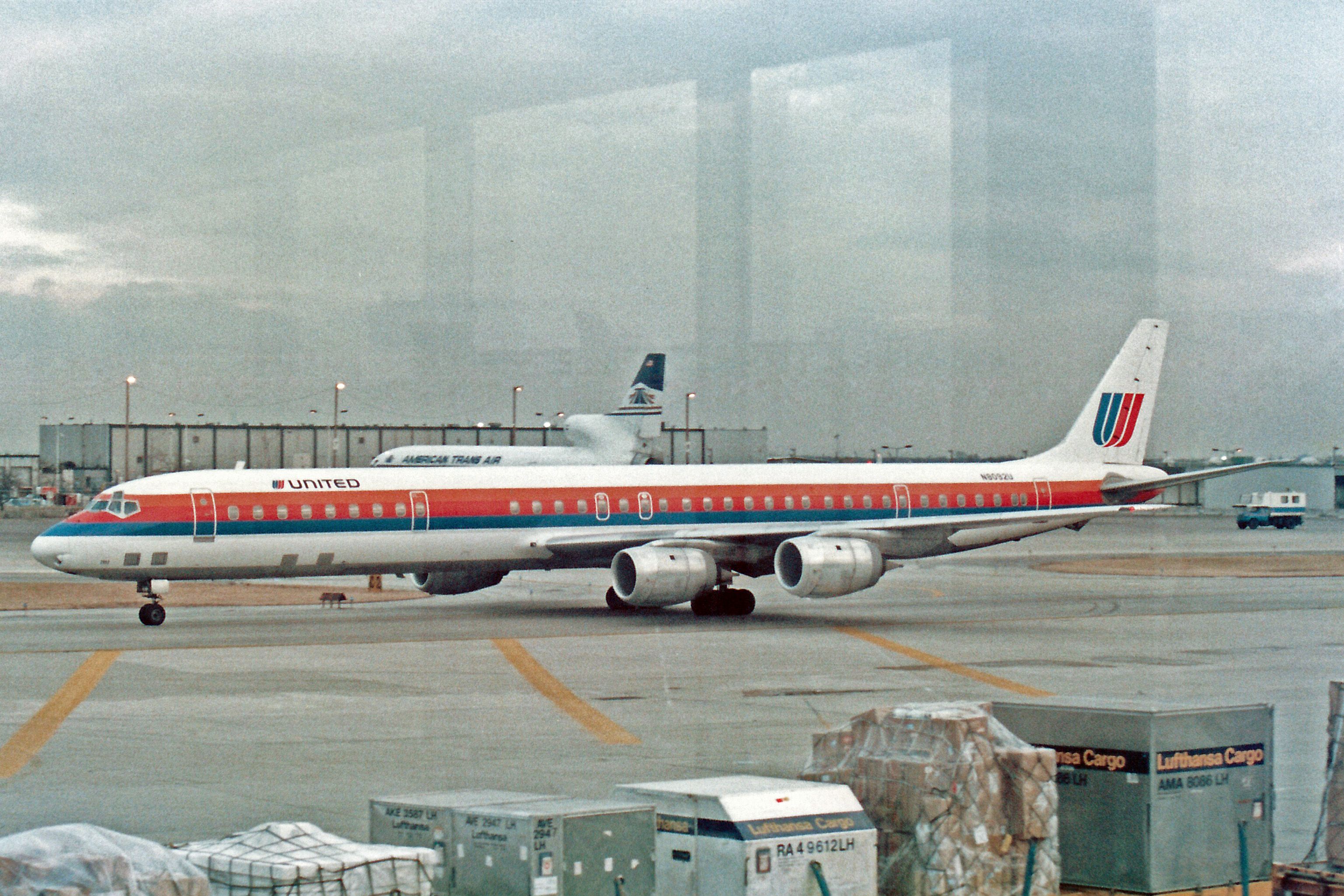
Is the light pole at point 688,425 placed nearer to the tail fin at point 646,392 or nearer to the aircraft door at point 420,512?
the tail fin at point 646,392

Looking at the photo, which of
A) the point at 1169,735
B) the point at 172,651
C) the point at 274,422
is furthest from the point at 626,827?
the point at 172,651

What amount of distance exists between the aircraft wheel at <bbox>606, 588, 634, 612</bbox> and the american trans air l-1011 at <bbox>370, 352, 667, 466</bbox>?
2.79 m

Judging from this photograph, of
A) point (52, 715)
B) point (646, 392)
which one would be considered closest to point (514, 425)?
point (646, 392)

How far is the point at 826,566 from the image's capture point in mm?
26906

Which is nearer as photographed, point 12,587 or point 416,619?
point 416,619

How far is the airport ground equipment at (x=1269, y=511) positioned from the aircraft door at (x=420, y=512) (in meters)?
49.4

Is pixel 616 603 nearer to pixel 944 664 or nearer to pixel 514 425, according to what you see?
pixel 944 664

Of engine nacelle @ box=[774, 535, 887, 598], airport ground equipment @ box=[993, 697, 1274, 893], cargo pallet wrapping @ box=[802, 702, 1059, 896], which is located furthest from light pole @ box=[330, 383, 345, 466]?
engine nacelle @ box=[774, 535, 887, 598]

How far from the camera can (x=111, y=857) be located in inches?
260

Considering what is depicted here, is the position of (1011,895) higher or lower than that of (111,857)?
lower

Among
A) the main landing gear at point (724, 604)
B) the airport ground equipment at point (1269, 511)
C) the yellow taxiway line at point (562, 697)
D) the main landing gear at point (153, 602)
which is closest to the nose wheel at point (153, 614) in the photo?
the main landing gear at point (153, 602)

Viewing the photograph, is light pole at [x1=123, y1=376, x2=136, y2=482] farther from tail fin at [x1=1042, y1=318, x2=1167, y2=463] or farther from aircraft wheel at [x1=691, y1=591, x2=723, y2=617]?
tail fin at [x1=1042, y1=318, x2=1167, y2=463]

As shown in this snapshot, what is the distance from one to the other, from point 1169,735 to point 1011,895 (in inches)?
57.8

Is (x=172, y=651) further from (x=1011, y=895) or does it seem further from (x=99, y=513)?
(x=1011, y=895)
